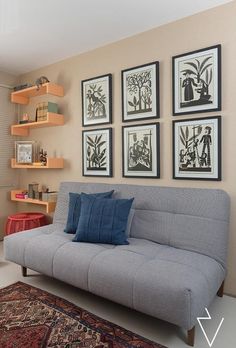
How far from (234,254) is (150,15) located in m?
2.19

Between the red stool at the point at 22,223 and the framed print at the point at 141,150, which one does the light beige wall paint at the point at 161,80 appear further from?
the red stool at the point at 22,223

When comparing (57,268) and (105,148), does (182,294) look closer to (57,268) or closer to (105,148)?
(57,268)

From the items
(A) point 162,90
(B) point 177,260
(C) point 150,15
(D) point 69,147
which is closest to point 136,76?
(A) point 162,90

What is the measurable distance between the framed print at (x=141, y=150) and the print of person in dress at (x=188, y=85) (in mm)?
374

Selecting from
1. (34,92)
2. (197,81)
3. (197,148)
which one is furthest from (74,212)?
(34,92)

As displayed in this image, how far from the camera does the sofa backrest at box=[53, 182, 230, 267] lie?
6.40ft

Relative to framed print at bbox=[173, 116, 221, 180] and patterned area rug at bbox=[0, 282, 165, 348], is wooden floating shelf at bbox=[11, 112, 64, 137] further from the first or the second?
→ patterned area rug at bbox=[0, 282, 165, 348]

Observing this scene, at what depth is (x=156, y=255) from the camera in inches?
74.5

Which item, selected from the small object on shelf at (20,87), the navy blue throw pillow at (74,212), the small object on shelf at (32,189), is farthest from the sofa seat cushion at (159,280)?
the small object on shelf at (20,87)

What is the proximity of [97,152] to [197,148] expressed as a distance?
1152mm

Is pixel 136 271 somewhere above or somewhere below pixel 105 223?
below

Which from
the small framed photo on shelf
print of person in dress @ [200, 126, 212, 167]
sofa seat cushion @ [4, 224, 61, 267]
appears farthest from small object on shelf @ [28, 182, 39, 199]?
print of person in dress @ [200, 126, 212, 167]

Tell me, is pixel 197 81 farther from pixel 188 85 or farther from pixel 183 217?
pixel 183 217

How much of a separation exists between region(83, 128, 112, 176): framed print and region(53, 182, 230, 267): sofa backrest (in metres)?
0.42
